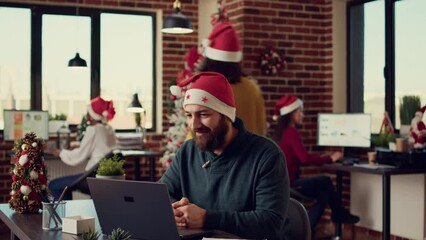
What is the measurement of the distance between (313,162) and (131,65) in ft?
9.66

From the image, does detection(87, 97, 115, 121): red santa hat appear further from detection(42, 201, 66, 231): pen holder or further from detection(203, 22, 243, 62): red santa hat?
detection(42, 201, 66, 231): pen holder

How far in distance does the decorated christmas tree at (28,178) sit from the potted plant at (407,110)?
3929mm

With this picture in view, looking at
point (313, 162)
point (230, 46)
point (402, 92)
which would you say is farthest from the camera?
point (402, 92)

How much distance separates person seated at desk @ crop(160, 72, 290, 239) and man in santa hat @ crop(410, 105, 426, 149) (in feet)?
10.7

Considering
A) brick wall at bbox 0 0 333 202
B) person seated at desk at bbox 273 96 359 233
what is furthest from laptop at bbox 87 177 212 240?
brick wall at bbox 0 0 333 202

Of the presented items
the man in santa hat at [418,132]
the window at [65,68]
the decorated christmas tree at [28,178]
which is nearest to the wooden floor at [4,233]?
the window at [65,68]

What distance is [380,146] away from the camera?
20.8 feet

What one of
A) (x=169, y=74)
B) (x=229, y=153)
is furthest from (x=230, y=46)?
(x=169, y=74)

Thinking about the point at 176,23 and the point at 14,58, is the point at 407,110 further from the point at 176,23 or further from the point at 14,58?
the point at 14,58

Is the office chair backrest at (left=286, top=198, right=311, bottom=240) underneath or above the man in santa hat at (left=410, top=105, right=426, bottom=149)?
underneath

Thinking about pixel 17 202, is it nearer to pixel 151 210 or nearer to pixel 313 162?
pixel 151 210

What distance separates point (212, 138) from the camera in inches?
115

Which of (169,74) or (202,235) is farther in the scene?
(169,74)

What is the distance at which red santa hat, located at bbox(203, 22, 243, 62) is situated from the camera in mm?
4648
